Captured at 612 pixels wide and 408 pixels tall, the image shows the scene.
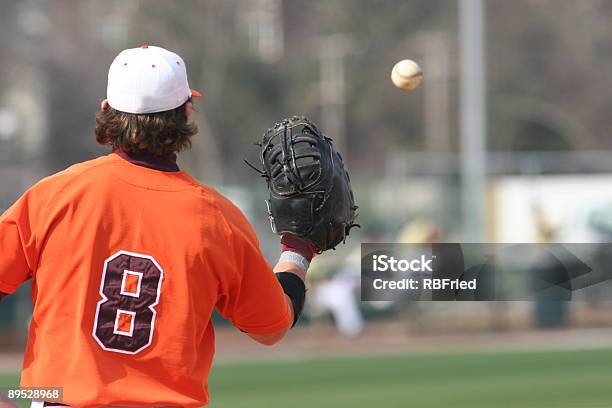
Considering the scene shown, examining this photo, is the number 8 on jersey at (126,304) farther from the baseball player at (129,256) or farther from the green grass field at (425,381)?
the green grass field at (425,381)

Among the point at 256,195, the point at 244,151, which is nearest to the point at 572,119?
the point at 244,151

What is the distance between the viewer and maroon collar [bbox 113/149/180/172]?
9.42 ft

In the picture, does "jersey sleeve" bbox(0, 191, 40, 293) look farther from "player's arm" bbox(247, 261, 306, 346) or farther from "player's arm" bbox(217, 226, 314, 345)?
"player's arm" bbox(247, 261, 306, 346)

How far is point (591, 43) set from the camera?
141ft

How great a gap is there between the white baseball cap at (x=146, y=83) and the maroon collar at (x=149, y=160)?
4.1 inches

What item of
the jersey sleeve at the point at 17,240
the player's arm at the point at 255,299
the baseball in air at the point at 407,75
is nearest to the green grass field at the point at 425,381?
the baseball in air at the point at 407,75

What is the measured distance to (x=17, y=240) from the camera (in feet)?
8.99

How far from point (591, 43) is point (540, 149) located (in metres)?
6.09

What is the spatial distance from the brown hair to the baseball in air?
1.33m

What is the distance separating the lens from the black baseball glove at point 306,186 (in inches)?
129

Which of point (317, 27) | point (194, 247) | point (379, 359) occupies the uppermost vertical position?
point (317, 27)

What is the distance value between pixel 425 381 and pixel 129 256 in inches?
365

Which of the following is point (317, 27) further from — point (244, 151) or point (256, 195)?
point (256, 195)

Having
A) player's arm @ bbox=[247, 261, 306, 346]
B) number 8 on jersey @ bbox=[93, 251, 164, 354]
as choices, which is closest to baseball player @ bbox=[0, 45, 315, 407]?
number 8 on jersey @ bbox=[93, 251, 164, 354]
